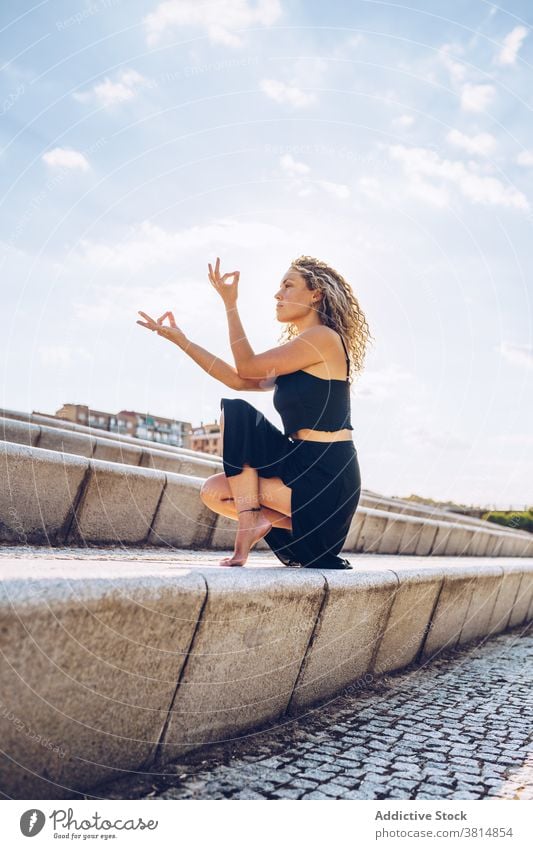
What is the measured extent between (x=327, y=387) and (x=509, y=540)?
34.9ft

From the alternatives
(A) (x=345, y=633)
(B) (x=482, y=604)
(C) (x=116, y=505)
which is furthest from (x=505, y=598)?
(C) (x=116, y=505)

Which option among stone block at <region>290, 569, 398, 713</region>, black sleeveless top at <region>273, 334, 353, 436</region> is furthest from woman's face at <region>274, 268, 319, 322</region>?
stone block at <region>290, 569, 398, 713</region>

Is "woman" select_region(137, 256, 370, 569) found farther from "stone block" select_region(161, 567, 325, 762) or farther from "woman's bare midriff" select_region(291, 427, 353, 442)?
"stone block" select_region(161, 567, 325, 762)

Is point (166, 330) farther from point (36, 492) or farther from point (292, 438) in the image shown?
point (36, 492)

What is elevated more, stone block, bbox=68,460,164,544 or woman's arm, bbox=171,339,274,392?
woman's arm, bbox=171,339,274,392

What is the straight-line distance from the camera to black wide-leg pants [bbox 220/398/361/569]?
133 inches

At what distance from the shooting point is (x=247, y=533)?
3.34 m

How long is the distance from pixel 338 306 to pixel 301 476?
96cm

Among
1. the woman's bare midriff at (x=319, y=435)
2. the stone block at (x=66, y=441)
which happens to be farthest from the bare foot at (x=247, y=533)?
the stone block at (x=66, y=441)

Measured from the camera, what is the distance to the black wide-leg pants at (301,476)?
3.39m

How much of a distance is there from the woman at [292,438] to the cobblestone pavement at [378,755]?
2.52ft

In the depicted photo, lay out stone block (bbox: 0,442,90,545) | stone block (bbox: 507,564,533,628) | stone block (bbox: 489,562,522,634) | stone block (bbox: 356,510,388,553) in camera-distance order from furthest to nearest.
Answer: stone block (bbox: 356,510,388,553) → stone block (bbox: 507,564,533,628) → stone block (bbox: 489,562,522,634) → stone block (bbox: 0,442,90,545)

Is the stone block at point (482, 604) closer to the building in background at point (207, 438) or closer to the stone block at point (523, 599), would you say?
the stone block at point (523, 599)
